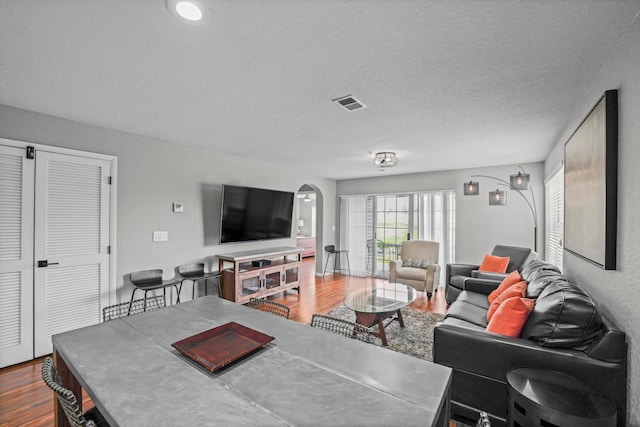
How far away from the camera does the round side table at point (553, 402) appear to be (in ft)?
4.23

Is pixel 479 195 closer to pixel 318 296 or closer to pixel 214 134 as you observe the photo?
pixel 318 296

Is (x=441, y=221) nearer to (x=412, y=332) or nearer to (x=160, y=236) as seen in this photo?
(x=412, y=332)

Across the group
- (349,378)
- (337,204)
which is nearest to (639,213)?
(349,378)

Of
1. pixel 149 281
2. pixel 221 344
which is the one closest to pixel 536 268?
pixel 221 344

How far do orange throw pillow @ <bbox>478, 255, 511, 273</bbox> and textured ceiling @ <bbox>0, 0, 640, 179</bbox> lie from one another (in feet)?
6.12

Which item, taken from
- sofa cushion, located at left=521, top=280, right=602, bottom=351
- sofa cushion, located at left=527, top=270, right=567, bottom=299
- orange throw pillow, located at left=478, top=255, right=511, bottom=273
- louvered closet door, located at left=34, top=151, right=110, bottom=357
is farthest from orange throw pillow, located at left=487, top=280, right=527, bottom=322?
louvered closet door, located at left=34, top=151, right=110, bottom=357

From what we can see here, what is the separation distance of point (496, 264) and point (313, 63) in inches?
158

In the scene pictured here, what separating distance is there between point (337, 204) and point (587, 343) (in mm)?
5745

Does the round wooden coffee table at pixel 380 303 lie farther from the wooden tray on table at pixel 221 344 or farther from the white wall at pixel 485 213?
the white wall at pixel 485 213

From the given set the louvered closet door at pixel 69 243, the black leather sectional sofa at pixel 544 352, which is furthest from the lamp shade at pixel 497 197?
the louvered closet door at pixel 69 243

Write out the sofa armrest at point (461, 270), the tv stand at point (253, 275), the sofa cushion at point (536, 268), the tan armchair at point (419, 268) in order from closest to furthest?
the sofa cushion at point (536, 268) < the tv stand at point (253, 275) < the sofa armrest at point (461, 270) < the tan armchair at point (419, 268)

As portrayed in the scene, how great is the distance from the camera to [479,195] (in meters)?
5.37

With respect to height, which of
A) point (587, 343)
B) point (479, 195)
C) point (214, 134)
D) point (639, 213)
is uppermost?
point (214, 134)

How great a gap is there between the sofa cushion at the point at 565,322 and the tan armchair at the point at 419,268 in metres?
2.96
